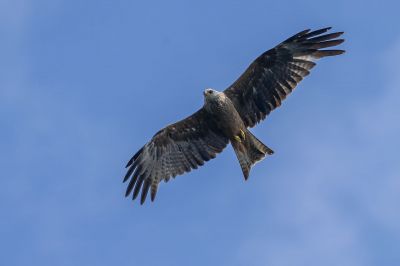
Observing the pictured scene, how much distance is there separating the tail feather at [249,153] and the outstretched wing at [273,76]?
0.44 m

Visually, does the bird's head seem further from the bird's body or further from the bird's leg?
the bird's leg

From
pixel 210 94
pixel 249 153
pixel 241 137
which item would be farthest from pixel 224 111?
pixel 249 153

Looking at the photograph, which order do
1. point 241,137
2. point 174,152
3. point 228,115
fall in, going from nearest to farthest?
point 228,115, point 241,137, point 174,152

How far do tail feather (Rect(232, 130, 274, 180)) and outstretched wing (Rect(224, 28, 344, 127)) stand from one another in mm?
438

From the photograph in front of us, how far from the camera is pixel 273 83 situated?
21375mm

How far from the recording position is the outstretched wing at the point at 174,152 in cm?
2203

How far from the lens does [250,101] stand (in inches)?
848

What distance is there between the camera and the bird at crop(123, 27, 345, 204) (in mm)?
21172

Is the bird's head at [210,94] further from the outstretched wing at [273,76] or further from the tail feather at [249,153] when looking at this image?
the tail feather at [249,153]

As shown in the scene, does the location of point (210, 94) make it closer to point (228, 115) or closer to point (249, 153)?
point (228, 115)

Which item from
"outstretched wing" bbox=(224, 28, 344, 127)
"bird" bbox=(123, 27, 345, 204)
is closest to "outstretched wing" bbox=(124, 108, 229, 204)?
"bird" bbox=(123, 27, 345, 204)

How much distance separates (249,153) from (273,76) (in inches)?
63.6

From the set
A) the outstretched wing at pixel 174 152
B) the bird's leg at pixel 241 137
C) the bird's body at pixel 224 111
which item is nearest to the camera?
the bird's body at pixel 224 111

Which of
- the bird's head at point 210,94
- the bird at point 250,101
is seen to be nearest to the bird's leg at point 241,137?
the bird at point 250,101
